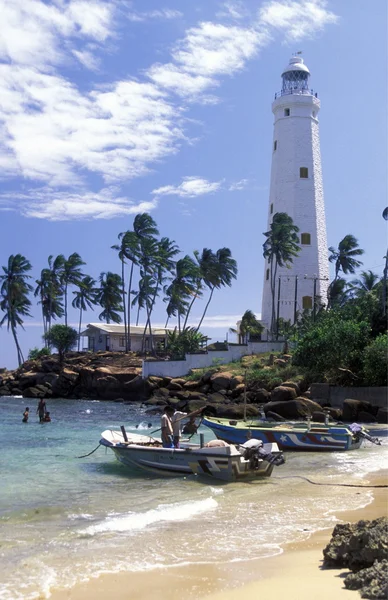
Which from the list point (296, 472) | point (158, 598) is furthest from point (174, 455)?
point (158, 598)

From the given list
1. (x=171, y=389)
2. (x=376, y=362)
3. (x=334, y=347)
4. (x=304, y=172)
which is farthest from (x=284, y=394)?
(x=304, y=172)

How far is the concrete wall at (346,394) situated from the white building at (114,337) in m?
39.3

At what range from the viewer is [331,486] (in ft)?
46.4

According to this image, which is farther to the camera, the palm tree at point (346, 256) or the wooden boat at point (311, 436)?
the palm tree at point (346, 256)

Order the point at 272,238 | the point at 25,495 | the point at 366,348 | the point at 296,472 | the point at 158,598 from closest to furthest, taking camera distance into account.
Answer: the point at 158,598, the point at 25,495, the point at 296,472, the point at 366,348, the point at 272,238

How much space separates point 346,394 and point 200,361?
19.3 meters

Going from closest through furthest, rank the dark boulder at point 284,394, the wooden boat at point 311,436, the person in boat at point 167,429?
1. the person in boat at point 167,429
2. the wooden boat at point 311,436
3. the dark boulder at point 284,394

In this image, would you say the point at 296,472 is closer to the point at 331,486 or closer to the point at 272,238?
the point at 331,486

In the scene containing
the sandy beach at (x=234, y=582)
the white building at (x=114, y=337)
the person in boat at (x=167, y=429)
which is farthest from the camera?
the white building at (x=114, y=337)

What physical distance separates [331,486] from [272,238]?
3745 cm

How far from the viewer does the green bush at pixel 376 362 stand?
101 feet

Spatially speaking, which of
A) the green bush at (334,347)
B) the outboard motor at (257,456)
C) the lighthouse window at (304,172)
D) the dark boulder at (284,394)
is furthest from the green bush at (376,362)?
the lighthouse window at (304,172)

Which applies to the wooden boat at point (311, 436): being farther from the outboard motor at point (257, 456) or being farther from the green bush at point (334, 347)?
the green bush at point (334, 347)

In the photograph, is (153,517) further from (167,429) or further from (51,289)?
(51,289)
